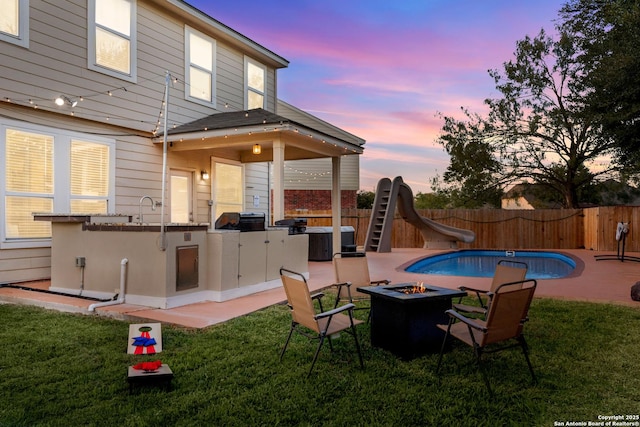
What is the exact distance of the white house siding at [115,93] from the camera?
24.4 ft

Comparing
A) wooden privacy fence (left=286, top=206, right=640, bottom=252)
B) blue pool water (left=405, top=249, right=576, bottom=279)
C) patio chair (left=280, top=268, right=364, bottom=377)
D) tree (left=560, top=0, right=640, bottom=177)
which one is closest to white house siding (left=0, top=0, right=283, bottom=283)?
patio chair (left=280, top=268, right=364, bottom=377)

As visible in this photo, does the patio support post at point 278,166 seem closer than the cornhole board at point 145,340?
No

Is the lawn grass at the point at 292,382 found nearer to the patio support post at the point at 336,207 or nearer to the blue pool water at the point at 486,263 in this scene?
the patio support post at the point at 336,207

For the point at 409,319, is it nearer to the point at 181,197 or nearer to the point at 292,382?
the point at 292,382

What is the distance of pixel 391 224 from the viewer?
15.0 meters

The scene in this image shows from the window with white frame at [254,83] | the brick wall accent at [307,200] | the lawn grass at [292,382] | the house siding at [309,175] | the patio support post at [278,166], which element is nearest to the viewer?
the lawn grass at [292,382]

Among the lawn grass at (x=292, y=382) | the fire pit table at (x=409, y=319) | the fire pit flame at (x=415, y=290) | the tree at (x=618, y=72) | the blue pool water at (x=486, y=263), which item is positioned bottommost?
the blue pool water at (x=486, y=263)

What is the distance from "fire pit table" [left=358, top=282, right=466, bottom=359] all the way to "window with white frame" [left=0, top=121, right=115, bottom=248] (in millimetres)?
5940

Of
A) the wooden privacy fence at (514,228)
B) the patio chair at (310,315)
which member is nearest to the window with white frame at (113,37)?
the patio chair at (310,315)

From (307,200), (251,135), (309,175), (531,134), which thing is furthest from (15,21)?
(531,134)

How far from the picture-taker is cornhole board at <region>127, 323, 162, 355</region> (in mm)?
4195

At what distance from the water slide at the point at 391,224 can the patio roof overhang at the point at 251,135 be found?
15.4ft

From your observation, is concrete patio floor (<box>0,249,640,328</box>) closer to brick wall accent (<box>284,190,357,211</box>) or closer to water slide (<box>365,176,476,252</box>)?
water slide (<box>365,176,476,252</box>)

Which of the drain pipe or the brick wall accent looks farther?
the brick wall accent
